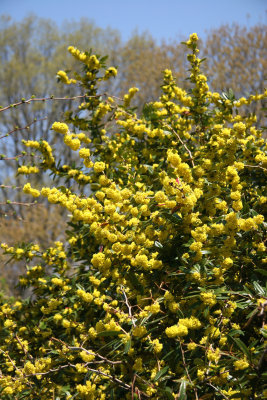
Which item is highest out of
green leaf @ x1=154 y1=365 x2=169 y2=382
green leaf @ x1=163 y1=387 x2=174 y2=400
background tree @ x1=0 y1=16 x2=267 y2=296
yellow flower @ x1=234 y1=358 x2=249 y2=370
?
background tree @ x1=0 y1=16 x2=267 y2=296

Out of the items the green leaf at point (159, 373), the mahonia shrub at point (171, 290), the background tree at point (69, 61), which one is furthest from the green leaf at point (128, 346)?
the background tree at point (69, 61)

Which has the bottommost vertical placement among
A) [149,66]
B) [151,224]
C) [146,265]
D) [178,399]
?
[178,399]

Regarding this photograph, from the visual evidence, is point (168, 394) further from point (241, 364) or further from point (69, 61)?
point (69, 61)

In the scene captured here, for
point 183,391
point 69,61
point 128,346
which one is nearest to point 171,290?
point 128,346

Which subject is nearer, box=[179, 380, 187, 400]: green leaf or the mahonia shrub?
box=[179, 380, 187, 400]: green leaf

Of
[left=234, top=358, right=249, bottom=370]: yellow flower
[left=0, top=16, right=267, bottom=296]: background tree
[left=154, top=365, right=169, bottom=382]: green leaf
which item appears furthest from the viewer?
[left=0, top=16, right=267, bottom=296]: background tree

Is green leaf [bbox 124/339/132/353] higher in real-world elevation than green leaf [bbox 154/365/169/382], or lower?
higher

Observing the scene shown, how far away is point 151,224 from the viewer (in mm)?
2150

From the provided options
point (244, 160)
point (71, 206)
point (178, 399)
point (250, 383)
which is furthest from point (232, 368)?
point (244, 160)

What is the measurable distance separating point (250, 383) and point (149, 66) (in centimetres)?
1522

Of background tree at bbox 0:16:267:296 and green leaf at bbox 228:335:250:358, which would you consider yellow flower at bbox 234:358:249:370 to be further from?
background tree at bbox 0:16:267:296

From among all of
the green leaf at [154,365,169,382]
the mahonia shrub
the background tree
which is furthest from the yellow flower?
the background tree

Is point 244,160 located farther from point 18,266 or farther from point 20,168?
point 18,266

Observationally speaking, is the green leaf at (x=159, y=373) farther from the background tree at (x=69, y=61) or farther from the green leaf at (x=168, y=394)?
the background tree at (x=69, y=61)
